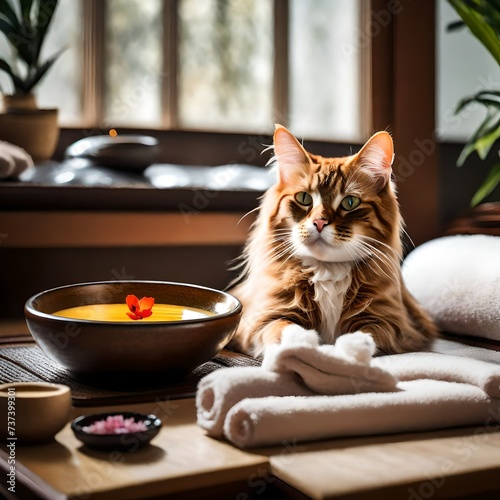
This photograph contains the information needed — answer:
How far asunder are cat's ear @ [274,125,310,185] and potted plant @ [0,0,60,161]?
1.22 m

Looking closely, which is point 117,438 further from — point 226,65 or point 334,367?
point 226,65

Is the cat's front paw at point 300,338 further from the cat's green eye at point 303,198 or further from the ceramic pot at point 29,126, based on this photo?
the ceramic pot at point 29,126

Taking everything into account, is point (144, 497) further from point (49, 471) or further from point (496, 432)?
point (496, 432)

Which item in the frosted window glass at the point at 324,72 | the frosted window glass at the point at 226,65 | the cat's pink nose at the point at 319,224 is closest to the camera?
the cat's pink nose at the point at 319,224

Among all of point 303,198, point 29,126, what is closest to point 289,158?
point 303,198

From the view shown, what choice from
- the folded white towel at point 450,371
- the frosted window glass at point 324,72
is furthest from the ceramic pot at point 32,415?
the frosted window glass at point 324,72

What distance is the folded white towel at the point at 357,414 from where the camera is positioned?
88 centimetres

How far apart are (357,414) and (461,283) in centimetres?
76

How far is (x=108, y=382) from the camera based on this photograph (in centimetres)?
109

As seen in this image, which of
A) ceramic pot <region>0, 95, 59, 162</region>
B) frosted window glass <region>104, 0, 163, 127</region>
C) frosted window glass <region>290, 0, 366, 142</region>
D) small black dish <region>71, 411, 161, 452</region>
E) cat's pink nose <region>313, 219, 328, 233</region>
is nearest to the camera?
small black dish <region>71, 411, 161, 452</region>

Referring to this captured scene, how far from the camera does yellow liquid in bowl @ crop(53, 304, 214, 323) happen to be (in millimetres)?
1214

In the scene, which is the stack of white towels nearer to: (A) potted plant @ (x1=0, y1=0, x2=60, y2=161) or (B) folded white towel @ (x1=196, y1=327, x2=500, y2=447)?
(B) folded white towel @ (x1=196, y1=327, x2=500, y2=447)

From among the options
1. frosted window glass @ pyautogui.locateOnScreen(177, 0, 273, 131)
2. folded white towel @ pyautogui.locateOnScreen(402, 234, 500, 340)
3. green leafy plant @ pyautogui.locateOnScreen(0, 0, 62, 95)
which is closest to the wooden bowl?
folded white towel @ pyautogui.locateOnScreen(402, 234, 500, 340)

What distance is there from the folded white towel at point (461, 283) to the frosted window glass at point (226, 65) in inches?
62.1
